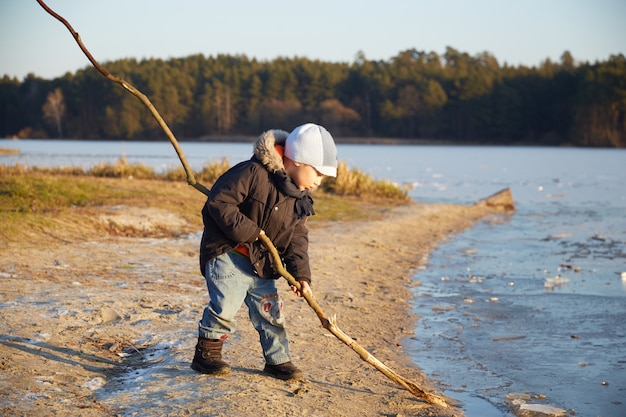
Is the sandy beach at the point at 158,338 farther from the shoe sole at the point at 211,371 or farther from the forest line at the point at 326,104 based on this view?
the forest line at the point at 326,104

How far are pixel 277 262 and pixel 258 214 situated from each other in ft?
1.06

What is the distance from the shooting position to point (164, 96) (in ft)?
309

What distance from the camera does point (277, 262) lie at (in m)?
4.48

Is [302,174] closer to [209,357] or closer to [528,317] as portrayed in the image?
[209,357]

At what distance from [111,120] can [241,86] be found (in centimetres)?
1964

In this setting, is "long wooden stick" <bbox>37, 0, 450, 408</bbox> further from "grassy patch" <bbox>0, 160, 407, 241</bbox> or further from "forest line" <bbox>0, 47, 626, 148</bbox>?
"forest line" <bbox>0, 47, 626, 148</bbox>

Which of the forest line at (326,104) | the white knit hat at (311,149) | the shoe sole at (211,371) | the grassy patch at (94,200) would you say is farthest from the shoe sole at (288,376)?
the forest line at (326,104)

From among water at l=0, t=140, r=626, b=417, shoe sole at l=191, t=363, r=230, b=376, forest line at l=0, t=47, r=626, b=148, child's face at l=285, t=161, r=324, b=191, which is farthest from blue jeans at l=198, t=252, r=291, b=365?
forest line at l=0, t=47, r=626, b=148

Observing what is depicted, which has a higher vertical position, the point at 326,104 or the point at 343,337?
the point at 326,104

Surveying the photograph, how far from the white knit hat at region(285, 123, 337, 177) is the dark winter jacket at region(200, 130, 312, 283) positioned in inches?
4.2

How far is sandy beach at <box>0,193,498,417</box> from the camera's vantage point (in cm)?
446

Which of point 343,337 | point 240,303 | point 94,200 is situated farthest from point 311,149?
point 94,200

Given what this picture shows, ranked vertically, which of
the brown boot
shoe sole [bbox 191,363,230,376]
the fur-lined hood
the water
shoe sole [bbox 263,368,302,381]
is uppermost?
the fur-lined hood

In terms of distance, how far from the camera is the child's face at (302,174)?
4.67 meters
